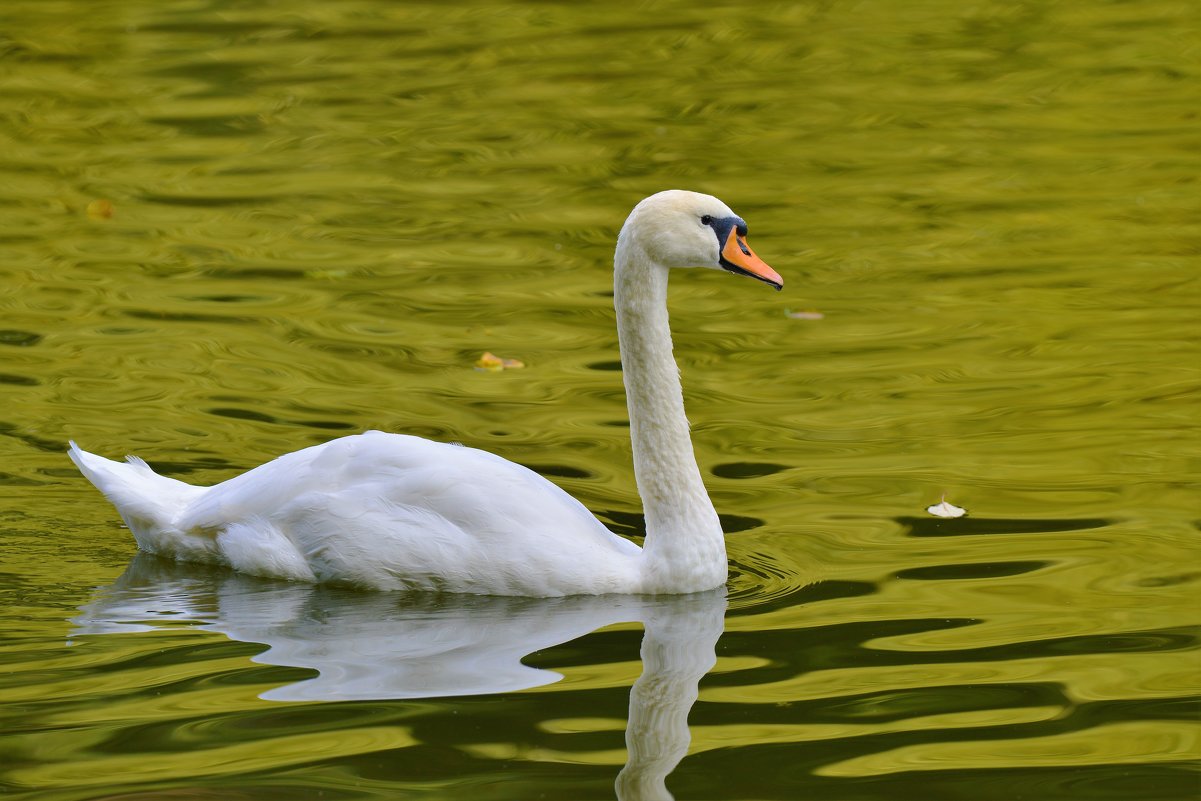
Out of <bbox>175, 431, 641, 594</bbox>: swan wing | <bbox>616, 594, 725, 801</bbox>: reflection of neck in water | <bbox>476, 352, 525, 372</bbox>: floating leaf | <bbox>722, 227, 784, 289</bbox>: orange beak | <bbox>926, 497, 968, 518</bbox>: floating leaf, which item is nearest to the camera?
<bbox>616, 594, 725, 801</bbox>: reflection of neck in water

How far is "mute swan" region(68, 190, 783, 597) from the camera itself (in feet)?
23.5

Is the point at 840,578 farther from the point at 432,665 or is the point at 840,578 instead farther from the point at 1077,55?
the point at 1077,55

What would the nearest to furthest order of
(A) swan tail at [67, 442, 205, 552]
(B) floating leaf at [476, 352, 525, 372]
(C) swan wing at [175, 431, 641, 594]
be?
(C) swan wing at [175, 431, 641, 594], (A) swan tail at [67, 442, 205, 552], (B) floating leaf at [476, 352, 525, 372]

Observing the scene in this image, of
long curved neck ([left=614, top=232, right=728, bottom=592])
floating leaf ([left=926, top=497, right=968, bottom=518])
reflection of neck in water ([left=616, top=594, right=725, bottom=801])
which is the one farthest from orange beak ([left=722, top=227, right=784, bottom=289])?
floating leaf ([left=926, top=497, right=968, bottom=518])

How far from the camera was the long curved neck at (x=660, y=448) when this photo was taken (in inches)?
283

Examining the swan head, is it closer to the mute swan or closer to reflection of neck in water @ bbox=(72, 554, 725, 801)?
the mute swan

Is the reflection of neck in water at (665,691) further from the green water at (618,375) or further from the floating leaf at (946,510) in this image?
the floating leaf at (946,510)

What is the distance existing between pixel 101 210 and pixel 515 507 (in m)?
7.44

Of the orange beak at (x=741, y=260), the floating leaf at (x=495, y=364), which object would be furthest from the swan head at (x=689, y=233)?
the floating leaf at (x=495, y=364)

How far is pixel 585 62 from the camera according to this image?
1839cm

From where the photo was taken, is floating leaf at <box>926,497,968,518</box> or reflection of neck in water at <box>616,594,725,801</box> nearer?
reflection of neck in water at <box>616,594,725,801</box>

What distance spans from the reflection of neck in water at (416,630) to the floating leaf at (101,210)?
20.6 ft

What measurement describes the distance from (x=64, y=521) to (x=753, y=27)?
13.1 m

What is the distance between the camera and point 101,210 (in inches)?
539
